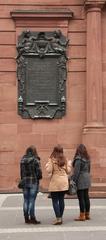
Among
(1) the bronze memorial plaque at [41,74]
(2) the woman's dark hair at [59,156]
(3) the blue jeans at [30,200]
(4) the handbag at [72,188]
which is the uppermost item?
(1) the bronze memorial plaque at [41,74]

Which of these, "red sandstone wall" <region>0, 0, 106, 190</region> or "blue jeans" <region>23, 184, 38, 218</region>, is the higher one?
"red sandstone wall" <region>0, 0, 106, 190</region>

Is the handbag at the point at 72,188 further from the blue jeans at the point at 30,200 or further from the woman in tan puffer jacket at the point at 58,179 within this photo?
the blue jeans at the point at 30,200

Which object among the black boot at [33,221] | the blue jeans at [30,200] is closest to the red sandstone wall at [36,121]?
the blue jeans at [30,200]

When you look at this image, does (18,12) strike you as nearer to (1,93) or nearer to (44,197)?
(1,93)

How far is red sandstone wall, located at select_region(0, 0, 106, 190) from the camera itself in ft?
67.9

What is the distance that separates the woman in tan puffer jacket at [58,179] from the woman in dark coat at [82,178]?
1.54 feet

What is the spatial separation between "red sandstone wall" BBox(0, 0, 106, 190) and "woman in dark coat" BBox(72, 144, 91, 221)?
22.8 feet

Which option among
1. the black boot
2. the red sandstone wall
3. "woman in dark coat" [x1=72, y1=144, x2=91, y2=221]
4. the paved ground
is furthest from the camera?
the red sandstone wall

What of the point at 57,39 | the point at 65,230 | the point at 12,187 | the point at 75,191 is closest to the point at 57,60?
the point at 57,39

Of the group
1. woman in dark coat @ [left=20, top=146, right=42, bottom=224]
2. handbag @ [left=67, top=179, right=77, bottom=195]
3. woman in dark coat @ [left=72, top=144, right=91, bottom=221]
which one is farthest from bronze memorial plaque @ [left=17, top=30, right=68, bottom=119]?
handbag @ [left=67, top=179, right=77, bottom=195]

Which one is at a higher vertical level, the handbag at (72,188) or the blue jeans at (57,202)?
the handbag at (72,188)

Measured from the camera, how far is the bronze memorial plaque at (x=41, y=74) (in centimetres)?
A: 2080

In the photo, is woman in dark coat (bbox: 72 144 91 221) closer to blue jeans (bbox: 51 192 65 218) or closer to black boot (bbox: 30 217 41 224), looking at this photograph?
blue jeans (bbox: 51 192 65 218)

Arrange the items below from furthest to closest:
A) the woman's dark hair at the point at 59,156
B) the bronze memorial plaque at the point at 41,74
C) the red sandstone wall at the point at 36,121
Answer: the bronze memorial plaque at the point at 41,74 → the red sandstone wall at the point at 36,121 → the woman's dark hair at the point at 59,156
